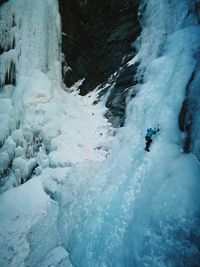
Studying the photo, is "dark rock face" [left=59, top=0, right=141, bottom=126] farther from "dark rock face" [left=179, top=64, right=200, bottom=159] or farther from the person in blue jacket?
"dark rock face" [left=179, top=64, right=200, bottom=159]

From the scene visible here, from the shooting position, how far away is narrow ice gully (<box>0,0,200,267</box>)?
4.32 m

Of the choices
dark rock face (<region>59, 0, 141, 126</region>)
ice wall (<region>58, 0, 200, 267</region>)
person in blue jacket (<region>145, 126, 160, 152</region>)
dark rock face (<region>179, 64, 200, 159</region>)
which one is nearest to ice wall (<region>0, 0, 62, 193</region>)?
dark rock face (<region>59, 0, 141, 126</region>)

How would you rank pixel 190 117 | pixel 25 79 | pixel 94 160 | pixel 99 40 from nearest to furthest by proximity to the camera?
pixel 190 117, pixel 94 160, pixel 25 79, pixel 99 40

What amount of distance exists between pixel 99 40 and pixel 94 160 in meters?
9.92

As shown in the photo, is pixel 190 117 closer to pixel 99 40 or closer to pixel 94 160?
pixel 94 160

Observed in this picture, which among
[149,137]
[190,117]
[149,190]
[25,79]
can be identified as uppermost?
[190,117]

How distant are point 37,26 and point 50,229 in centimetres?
1010

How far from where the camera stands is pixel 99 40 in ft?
49.7

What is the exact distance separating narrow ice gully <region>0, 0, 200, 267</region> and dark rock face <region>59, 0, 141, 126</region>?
0.89m

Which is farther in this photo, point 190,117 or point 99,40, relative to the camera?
point 99,40

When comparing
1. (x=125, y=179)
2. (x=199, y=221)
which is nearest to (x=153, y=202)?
(x=199, y=221)

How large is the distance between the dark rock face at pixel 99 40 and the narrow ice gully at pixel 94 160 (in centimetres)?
89

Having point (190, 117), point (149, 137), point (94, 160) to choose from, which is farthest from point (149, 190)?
point (94, 160)

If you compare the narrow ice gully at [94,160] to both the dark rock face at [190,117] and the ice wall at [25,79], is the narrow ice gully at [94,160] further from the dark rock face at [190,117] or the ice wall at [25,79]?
the dark rock face at [190,117]
